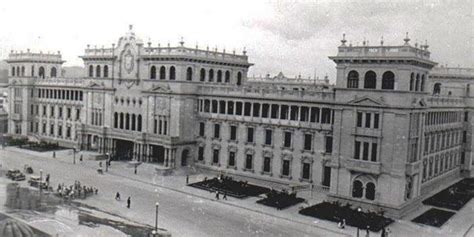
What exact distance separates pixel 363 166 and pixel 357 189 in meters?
2.65

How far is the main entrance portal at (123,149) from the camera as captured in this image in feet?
241

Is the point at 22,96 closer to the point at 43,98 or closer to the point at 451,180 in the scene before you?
the point at 43,98

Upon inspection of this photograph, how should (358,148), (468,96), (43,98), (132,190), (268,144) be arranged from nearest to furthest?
(358,148) → (132,190) → (268,144) → (468,96) → (43,98)

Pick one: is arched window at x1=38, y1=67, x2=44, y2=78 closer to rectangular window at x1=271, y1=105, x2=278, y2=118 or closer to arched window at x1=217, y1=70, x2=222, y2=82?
arched window at x1=217, y1=70, x2=222, y2=82

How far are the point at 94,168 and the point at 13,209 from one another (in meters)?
21.5

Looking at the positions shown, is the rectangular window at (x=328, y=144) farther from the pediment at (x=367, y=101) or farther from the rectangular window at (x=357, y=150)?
the pediment at (x=367, y=101)

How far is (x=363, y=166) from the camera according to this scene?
1914 inches

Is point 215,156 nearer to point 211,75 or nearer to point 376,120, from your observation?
point 211,75

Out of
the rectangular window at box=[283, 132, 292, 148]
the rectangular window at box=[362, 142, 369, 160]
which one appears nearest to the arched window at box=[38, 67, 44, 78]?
the rectangular window at box=[283, 132, 292, 148]

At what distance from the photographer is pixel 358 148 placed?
49.6 meters

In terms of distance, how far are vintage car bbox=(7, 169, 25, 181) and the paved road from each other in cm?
337

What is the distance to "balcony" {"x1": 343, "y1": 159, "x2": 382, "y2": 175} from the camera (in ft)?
156

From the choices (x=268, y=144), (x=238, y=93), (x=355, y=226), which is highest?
(x=238, y=93)

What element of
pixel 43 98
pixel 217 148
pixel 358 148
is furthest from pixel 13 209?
pixel 43 98
